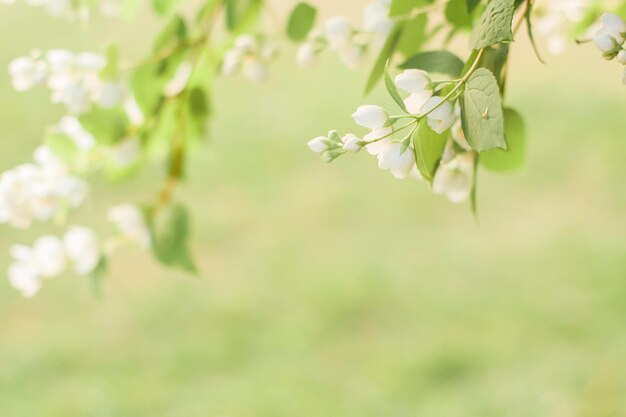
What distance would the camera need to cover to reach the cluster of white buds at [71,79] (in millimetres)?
469

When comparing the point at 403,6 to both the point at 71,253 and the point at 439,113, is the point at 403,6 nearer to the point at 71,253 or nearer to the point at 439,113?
the point at 439,113

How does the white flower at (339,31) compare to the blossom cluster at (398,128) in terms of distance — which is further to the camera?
the white flower at (339,31)

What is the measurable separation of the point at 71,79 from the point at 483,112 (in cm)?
25

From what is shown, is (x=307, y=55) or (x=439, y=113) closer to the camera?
(x=439, y=113)

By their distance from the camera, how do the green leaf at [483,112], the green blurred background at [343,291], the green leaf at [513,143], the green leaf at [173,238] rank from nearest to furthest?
the green leaf at [483,112] < the green leaf at [513,143] < the green leaf at [173,238] < the green blurred background at [343,291]

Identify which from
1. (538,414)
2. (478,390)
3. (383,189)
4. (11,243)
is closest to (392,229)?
(383,189)

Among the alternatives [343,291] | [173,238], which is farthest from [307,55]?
[343,291]

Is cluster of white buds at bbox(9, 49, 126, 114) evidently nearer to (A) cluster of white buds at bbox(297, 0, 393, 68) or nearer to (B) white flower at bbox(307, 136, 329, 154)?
(A) cluster of white buds at bbox(297, 0, 393, 68)

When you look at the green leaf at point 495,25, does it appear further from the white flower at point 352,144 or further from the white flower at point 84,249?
the white flower at point 84,249

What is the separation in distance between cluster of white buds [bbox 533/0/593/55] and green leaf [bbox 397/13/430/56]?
119 millimetres

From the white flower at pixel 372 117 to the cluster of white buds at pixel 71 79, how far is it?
21cm

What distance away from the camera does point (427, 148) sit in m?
0.33

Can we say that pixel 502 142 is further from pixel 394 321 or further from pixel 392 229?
pixel 392 229

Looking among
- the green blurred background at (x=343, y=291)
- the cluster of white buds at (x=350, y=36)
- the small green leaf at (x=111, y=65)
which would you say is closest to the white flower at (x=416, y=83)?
the cluster of white buds at (x=350, y=36)
